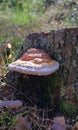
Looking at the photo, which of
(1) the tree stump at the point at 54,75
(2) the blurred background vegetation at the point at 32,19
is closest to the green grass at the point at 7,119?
(1) the tree stump at the point at 54,75

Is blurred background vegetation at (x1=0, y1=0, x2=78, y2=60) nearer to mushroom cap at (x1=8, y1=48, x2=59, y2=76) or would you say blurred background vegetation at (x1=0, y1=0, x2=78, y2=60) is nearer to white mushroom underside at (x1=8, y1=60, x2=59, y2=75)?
mushroom cap at (x1=8, y1=48, x2=59, y2=76)

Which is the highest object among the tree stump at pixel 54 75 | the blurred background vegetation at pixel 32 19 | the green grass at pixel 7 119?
the tree stump at pixel 54 75

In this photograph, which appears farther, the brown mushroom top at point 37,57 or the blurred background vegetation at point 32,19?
the blurred background vegetation at point 32,19

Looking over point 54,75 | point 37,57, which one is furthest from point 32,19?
point 37,57

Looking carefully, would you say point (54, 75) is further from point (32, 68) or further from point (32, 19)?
point (32, 19)

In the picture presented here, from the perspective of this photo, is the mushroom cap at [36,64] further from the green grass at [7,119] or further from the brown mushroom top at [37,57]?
the green grass at [7,119]

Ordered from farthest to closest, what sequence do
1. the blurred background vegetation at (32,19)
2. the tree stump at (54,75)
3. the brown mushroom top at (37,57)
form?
the blurred background vegetation at (32,19) < the tree stump at (54,75) < the brown mushroom top at (37,57)

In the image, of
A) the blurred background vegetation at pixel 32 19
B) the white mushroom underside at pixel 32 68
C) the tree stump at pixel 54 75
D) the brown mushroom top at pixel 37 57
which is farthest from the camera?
the blurred background vegetation at pixel 32 19

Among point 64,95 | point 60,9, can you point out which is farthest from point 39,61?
point 60,9
